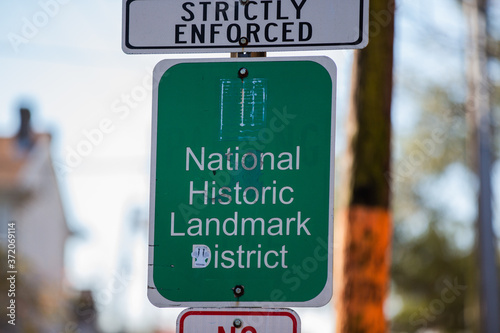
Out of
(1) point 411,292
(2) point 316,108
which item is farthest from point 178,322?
(1) point 411,292

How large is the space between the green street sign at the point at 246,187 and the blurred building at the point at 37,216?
18.9 m

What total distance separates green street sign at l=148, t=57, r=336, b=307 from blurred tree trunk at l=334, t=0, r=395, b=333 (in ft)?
8.32

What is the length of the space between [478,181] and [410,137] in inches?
228

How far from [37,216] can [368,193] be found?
23.9 m

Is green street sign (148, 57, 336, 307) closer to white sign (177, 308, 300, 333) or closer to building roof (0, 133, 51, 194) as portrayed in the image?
white sign (177, 308, 300, 333)

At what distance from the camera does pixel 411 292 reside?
21.6 metres

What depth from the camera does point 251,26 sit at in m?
2.98

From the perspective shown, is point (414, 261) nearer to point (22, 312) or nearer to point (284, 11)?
point (22, 312)

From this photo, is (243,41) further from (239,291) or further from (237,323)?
(237,323)

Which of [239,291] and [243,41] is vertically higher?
[243,41]

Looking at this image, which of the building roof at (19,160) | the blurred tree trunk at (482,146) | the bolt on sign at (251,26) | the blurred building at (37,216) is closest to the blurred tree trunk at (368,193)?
the bolt on sign at (251,26)

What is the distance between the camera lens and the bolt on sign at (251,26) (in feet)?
9.70

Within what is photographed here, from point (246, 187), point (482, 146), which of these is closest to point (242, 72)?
point (246, 187)

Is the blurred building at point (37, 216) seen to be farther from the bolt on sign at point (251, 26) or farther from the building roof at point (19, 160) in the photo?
the bolt on sign at point (251, 26)
